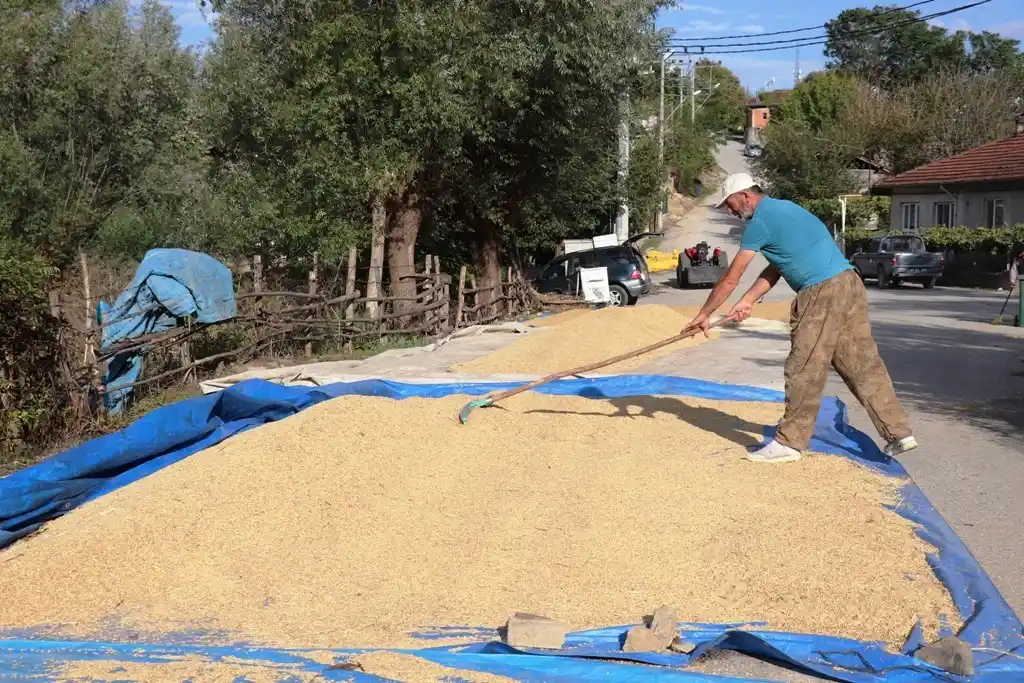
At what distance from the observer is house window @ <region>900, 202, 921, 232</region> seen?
3797 cm

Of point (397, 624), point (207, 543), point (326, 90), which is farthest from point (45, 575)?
point (326, 90)

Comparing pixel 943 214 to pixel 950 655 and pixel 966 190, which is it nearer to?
pixel 966 190

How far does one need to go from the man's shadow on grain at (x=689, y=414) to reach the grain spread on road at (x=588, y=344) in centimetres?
276

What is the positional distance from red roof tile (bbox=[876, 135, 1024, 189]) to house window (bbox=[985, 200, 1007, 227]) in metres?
0.92

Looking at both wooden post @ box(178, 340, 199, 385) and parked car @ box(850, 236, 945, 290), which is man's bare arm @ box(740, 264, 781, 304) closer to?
wooden post @ box(178, 340, 199, 385)

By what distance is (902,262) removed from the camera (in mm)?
29375

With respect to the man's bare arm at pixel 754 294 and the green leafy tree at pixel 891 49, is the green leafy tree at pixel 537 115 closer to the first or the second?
the man's bare arm at pixel 754 294

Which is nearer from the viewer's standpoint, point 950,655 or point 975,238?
point 950,655

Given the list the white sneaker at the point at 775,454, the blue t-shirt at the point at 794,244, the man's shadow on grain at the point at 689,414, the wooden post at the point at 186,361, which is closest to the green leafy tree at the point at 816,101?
the wooden post at the point at 186,361

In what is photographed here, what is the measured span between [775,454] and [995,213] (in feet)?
104

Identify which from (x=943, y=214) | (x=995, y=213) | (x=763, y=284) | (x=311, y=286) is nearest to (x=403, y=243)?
(x=311, y=286)

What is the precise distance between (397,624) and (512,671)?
70 centimetres

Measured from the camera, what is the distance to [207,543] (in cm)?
498

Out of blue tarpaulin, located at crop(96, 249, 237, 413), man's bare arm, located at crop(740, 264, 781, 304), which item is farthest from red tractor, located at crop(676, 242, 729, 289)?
man's bare arm, located at crop(740, 264, 781, 304)
